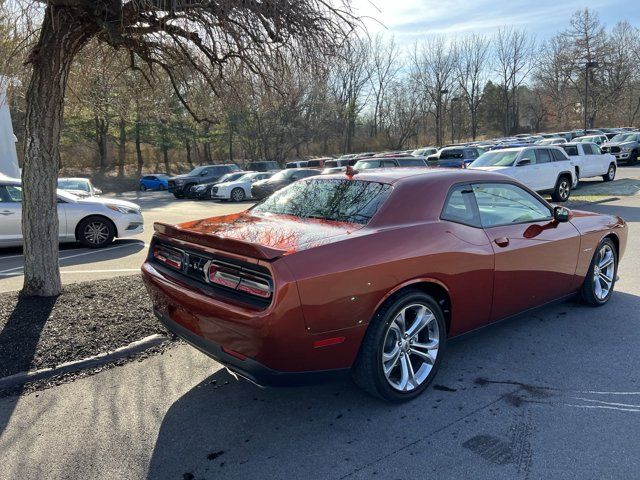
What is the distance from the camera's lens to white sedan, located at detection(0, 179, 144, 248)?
28.7 feet

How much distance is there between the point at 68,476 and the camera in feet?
8.46

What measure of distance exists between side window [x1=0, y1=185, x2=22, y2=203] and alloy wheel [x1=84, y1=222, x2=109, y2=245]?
4.27 feet

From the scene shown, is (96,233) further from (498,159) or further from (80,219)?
(498,159)

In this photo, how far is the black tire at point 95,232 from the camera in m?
9.37

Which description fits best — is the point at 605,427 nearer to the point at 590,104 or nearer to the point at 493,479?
the point at 493,479

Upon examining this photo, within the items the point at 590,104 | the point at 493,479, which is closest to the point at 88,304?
the point at 493,479

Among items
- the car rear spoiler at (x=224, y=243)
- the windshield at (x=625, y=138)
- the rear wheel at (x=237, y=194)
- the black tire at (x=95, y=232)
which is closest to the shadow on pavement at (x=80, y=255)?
the black tire at (x=95, y=232)

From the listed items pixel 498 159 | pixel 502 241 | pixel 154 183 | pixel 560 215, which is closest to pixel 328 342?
pixel 502 241

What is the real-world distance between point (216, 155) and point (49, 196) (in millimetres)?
53440

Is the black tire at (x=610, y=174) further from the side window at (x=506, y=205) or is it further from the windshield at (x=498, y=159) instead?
the side window at (x=506, y=205)

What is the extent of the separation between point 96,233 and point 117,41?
18.8 ft

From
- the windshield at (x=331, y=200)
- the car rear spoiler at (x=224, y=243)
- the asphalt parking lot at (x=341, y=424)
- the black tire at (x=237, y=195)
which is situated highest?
the windshield at (x=331, y=200)

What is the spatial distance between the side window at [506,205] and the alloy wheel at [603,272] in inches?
41.3

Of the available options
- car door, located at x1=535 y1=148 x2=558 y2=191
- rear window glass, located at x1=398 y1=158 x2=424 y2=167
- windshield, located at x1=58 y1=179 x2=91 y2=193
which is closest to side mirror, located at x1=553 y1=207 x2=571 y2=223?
car door, located at x1=535 y1=148 x2=558 y2=191
